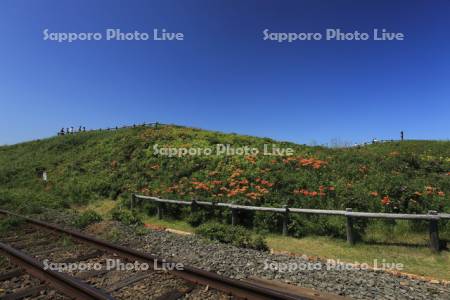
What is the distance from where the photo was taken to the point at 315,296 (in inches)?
233

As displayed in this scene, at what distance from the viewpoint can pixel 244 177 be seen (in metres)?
15.7

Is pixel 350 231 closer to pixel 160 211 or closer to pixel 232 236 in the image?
pixel 232 236

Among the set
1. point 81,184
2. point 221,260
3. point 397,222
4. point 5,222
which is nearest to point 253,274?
point 221,260

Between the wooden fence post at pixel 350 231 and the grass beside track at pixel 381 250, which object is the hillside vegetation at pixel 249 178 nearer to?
the wooden fence post at pixel 350 231

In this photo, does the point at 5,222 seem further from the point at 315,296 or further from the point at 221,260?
the point at 315,296

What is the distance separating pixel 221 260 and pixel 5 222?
830 centimetres

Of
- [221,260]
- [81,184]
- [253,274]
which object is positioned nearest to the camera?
[253,274]

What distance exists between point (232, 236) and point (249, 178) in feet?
19.6

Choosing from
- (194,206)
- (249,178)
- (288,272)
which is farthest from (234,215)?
(288,272)

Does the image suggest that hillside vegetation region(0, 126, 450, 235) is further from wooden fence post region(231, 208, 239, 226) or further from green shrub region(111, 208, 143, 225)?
green shrub region(111, 208, 143, 225)

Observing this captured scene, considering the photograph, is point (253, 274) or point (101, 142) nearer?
point (253, 274)

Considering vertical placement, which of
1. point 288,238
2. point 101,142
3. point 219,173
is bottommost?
point 288,238

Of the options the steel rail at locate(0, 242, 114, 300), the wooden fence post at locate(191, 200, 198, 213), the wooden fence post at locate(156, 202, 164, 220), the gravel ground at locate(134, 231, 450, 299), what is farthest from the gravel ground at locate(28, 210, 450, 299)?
the wooden fence post at locate(156, 202, 164, 220)

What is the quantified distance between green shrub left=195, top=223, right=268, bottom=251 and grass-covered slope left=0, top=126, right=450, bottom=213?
2.27 m
